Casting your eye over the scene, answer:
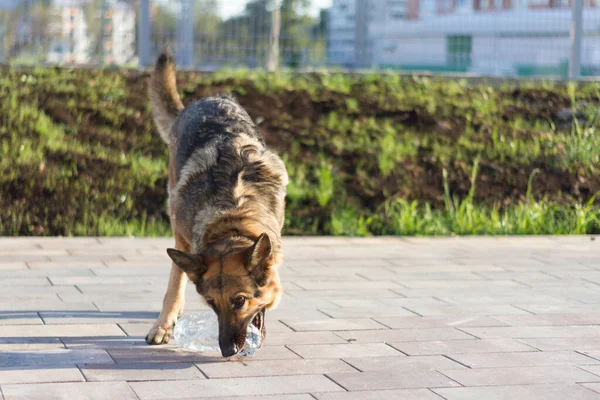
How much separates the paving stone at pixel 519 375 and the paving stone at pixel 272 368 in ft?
1.86

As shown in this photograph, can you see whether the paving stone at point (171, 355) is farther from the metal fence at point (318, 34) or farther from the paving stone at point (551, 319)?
the metal fence at point (318, 34)

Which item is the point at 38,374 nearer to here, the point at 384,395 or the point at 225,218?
the point at 225,218

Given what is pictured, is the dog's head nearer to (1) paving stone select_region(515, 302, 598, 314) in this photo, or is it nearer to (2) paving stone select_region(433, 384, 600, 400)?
(2) paving stone select_region(433, 384, 600, 400)

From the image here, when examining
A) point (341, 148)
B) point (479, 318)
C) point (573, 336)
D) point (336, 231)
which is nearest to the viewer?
point (573, 336)

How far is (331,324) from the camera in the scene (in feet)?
19.2

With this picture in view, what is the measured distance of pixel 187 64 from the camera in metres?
14.0

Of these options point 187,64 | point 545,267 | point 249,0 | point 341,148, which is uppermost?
point 249,0

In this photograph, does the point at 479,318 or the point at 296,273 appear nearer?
the point at 479,318

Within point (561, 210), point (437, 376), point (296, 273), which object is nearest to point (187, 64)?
point (561, 210)

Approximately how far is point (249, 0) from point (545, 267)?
7.84m

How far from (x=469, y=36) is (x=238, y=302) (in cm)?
1128

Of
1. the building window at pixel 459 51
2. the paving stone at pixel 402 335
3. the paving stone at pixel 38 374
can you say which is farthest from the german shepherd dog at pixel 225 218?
the building window at pixel 459 51

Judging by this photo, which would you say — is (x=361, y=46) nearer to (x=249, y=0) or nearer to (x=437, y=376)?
(x=249, y=0)

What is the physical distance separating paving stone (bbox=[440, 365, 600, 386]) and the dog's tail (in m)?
3.36
